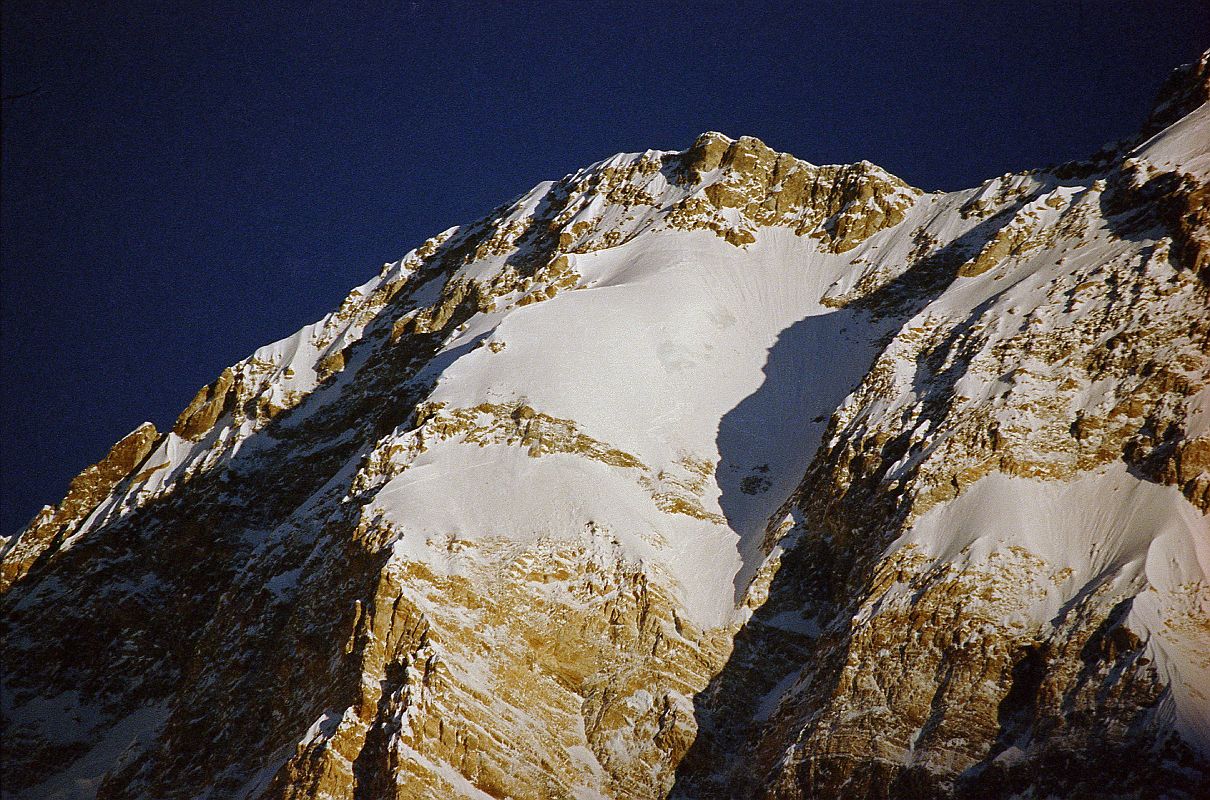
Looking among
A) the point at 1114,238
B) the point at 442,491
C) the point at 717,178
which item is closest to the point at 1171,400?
the point at 1114,238

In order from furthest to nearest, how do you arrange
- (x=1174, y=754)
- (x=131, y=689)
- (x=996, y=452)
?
(x=131, y=689) → (x=996, y=452) → (x=1174, y=754)

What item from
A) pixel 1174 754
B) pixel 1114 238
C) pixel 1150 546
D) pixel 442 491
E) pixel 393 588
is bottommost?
pixel 1174 754

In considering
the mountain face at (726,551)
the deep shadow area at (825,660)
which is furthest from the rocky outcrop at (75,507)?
the deep shadow area at (825,660)

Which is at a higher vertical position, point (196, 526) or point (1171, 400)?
point (196, 526)

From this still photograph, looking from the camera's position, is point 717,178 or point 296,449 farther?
point 717,178

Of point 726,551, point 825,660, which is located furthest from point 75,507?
point 825,660

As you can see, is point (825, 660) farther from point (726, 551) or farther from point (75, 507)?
point (75, 507)

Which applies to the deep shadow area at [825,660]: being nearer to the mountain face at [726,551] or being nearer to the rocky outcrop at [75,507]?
the mountain face at [726,551]

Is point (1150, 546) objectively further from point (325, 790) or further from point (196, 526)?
point (196, 526)

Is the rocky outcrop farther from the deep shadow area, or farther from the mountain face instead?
the deep shadow area
